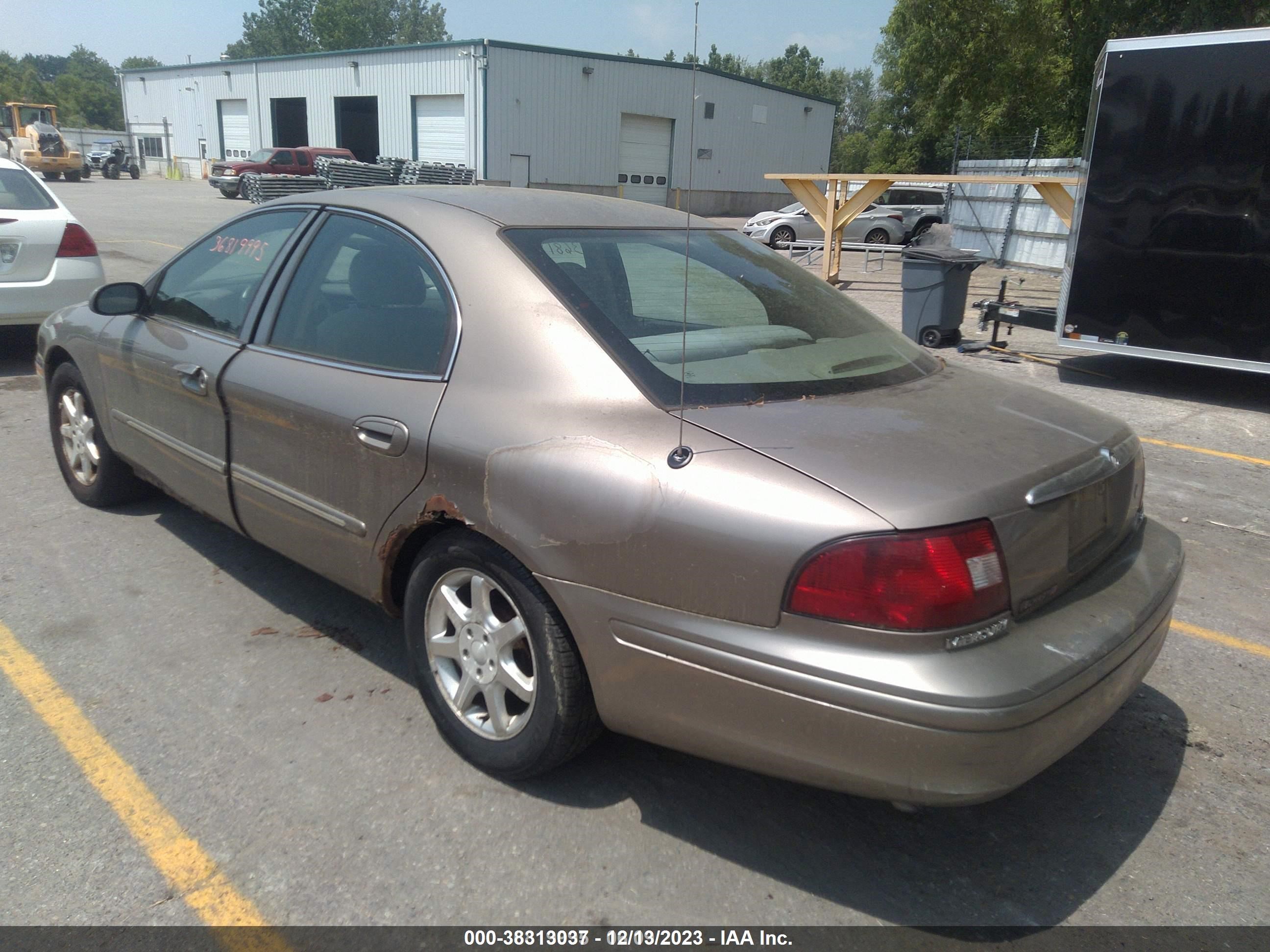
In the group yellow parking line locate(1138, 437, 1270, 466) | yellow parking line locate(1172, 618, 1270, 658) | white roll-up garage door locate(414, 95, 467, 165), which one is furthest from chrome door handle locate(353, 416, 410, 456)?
white roll-up garage door locate(414, 95, 467, 165)

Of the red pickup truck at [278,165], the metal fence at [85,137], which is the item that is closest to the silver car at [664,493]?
the red pickup truck at [278,165]

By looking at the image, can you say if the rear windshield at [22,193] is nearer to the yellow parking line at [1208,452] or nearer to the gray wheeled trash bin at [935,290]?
the gray wheeled trash bin at [935,290]

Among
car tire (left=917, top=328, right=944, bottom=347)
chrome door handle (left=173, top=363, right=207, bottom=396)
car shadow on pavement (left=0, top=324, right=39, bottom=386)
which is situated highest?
chrome door handle (left=173, top=363, right=207, bottom=396)

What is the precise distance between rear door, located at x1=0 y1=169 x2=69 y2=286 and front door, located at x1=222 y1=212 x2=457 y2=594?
537 centimetres

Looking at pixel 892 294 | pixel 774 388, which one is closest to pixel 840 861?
pixel 774 388

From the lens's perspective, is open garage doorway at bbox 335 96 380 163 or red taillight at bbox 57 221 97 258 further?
open garage doorway at bbox 335 96 380 163

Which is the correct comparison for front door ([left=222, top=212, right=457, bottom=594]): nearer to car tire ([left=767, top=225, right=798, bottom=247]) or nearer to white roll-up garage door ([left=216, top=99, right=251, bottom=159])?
car tire ([left=767, top=225, right=798, bottom=247])

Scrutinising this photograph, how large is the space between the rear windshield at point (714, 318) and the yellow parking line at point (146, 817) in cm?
159

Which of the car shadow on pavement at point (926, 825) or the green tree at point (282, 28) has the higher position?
the green tree at point (282, 28)

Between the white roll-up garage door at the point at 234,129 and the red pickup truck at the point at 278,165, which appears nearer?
the red pickup truck at the point at 278,165

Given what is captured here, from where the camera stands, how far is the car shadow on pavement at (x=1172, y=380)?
8.53 meters

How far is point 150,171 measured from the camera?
54.7 meters

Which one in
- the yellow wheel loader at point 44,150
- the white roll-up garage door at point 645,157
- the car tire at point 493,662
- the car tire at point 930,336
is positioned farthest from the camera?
the yellow wheel loader at point 44,150

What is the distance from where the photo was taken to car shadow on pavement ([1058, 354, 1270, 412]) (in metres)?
8.53
